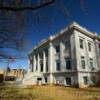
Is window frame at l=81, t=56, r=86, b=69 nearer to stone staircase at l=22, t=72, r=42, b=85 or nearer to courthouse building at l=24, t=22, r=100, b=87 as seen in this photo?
courthouse building at l=24, t=22, r=100, b=87

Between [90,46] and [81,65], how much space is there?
5963 millimetres

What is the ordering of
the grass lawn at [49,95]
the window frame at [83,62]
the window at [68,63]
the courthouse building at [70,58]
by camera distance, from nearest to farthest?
the grass lawn at [49,95] < the courthouse building at [70,58] < the window frame at [83,62] < the window at [68,63]

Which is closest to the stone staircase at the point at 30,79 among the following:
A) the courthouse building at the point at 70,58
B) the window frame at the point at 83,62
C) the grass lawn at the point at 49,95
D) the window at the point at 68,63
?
the courthouse building at the point at 70,58

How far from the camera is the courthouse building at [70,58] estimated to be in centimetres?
2608

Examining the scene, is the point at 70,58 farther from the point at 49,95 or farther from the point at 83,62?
the point at 49,95

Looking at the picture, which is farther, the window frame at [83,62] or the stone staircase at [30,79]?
the stone staircase at [30,79]

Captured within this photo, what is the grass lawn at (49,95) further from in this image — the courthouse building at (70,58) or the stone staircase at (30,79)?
the stone staircase at (30,79)

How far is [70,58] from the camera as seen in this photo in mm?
27375

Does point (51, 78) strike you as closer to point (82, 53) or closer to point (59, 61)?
point (59, 61)

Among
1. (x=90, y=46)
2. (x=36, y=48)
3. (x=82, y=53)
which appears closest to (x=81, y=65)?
(x=82, y=53)

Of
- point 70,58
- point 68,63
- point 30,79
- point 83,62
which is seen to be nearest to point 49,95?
point 70,58

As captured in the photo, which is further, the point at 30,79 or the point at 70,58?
the point at 30,79

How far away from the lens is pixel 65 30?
94.5ft

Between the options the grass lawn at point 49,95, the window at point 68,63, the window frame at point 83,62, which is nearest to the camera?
the grass lawn at point 49,95
